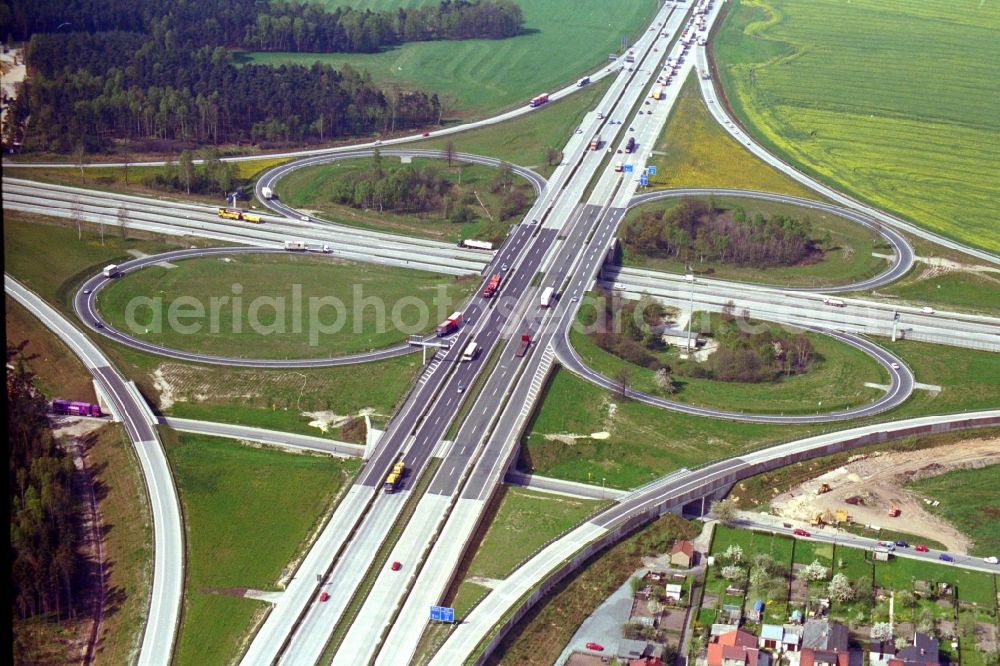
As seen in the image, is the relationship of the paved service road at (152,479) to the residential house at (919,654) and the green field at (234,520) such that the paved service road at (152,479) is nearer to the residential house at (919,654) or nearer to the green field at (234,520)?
the green field at (234,520)

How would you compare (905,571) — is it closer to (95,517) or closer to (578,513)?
(578,513)

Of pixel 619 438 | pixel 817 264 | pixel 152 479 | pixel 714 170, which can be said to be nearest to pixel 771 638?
pixel 619 438

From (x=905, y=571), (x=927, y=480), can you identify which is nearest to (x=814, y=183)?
(x=927, y=480)

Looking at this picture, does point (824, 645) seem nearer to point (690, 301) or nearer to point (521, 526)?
point (521, 526)

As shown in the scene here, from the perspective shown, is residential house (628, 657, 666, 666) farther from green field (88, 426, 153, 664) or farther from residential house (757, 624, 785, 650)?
green field (88, 426, 153, 664)

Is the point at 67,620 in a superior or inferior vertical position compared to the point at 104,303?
inferior

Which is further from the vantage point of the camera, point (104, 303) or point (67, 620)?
point (104, 303)

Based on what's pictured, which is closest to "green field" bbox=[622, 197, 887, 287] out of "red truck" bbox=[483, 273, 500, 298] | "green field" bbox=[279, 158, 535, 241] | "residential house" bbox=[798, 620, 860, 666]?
"green field" bbox=[279, 158, 535, 241]
